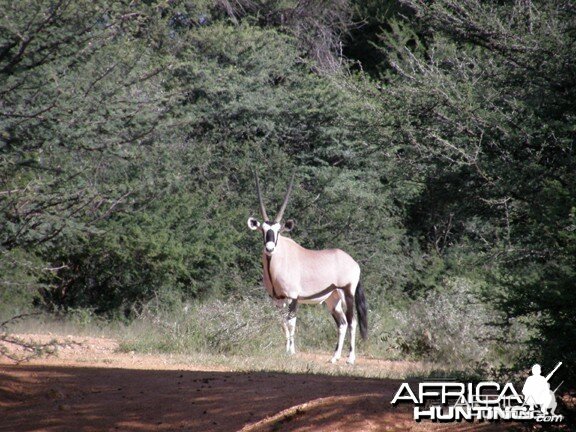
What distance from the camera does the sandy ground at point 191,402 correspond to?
7492 mm

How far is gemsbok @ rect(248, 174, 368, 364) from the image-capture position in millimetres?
16609

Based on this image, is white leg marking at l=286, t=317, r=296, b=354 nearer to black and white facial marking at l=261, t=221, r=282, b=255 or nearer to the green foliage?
black and white facial marking at l=261, t=221, r=282, b=255

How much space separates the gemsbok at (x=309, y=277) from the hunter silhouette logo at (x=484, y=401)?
326 inches

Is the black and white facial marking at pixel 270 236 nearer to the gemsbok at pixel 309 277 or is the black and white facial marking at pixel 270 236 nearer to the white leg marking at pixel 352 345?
the gemsbok at pixel 309 277

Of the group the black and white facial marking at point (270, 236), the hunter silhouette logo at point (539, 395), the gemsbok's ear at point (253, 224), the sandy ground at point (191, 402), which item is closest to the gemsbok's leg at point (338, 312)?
the black and white facial marking at point (270, 236)

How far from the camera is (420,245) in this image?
2669 cm

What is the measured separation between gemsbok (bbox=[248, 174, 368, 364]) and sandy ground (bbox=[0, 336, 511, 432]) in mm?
5500

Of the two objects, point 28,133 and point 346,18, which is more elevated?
point 346,18

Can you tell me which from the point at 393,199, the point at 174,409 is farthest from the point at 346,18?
the point at 174,409

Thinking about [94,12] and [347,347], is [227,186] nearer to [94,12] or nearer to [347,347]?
[347,347]

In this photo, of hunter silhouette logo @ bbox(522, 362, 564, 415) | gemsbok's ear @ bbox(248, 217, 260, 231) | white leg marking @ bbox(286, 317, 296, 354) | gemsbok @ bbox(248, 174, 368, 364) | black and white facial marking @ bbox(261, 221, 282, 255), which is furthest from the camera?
gemsbok's ear @ bbox(248, 217, 260, 231)

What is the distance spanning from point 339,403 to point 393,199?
1830cm

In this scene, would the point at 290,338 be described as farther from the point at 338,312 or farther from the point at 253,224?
the point at 253,224

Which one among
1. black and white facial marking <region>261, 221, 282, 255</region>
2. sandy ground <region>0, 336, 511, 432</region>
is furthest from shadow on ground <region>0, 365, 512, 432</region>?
black and white facial marking <region>261, 221, 282, 255</region>
